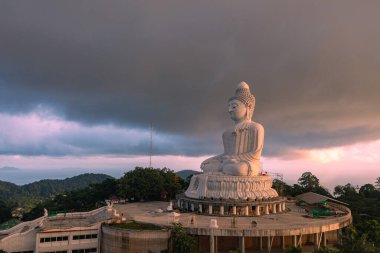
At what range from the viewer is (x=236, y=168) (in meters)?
38.5

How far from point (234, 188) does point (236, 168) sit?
236cm

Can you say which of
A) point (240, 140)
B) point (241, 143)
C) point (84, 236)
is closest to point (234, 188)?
point (241, 143)

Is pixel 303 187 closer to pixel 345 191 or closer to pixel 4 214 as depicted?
pixel 345 191

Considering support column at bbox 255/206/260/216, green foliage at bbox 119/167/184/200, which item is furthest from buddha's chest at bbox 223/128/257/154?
green foliage at bbox 119/167/184/200

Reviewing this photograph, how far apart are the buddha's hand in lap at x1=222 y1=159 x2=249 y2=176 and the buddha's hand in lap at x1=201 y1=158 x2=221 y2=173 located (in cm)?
167

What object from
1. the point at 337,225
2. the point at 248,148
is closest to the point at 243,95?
the point at 248,148

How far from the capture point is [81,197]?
52.5 metres

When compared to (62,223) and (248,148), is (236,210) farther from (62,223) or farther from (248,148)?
(62,223)

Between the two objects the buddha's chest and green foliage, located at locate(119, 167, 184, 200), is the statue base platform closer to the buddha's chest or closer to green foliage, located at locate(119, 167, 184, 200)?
the buddha's chest

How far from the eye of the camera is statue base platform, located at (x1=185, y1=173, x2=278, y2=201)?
36.9 metres

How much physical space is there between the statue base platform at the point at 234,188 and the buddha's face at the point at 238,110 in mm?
8616

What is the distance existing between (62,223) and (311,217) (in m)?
24.3

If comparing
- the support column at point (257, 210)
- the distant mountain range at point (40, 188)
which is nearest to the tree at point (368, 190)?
the support column at point (257, 210)

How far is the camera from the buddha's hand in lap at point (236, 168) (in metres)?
38.3
